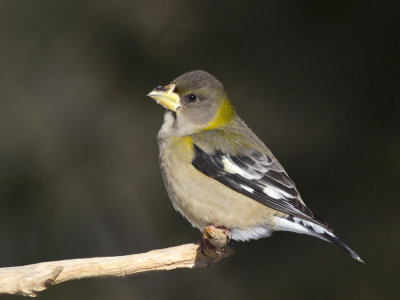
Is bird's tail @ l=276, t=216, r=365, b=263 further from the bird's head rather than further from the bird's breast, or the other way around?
the bird's head

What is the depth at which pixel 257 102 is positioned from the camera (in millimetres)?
6797

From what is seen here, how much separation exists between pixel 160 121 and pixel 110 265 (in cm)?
322

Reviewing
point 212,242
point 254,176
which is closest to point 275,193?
point 254,176

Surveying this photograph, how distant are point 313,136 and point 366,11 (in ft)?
4.22

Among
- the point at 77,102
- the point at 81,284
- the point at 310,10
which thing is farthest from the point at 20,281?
the point at 310,10

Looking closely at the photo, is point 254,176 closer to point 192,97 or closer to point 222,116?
point 222,116

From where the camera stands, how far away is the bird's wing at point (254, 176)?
4.47 m

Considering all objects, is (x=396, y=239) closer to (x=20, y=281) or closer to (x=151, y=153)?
(x=151, y=153)

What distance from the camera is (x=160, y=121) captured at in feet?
23.2

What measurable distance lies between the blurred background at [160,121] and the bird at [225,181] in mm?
1953

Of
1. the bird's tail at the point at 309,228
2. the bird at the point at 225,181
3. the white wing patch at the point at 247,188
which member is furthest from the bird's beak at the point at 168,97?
the bird's tail at the point at 309,228

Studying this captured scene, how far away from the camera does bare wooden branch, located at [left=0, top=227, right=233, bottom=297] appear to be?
12.5 ft

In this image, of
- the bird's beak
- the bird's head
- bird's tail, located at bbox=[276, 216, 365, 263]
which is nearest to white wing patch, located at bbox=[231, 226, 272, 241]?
bird's tail, located at bbox=[276, 216, 365, 263]

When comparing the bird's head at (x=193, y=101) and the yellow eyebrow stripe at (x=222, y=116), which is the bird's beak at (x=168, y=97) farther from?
the yellow eyebrow stripe at (x=222, y=116)
